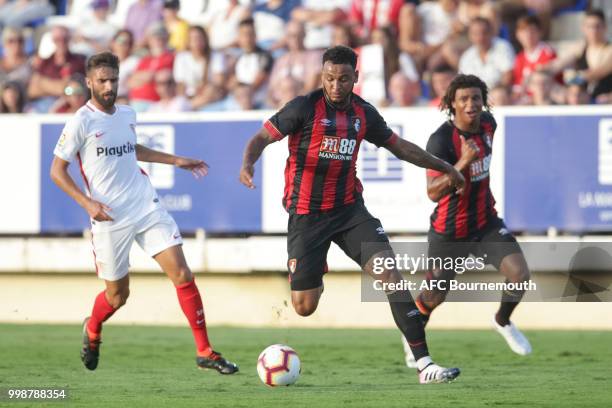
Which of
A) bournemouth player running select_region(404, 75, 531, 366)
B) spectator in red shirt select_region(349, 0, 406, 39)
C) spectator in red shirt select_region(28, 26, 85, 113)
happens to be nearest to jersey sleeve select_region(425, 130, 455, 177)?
bournemouth player running select_region(404, 75, 531, 366)

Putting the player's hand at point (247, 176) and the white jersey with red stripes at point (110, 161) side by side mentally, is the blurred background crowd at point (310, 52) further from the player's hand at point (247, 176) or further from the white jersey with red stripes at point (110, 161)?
the player's hand at point (247, 176)

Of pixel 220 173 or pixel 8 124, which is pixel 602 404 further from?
pixel 8 124

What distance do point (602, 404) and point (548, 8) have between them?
9604 mm

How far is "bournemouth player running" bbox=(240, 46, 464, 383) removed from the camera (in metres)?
9.23

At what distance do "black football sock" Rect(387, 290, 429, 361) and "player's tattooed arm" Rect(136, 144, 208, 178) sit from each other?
2111 mm

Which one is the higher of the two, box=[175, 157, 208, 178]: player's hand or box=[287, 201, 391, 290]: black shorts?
box=[175, 157, 208, 178]: player's hand

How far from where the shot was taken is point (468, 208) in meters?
11.0

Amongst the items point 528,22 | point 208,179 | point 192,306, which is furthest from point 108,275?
point 528,22

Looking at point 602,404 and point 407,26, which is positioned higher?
point 407,26

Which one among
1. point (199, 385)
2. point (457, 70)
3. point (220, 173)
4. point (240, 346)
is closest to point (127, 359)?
point (240, 346)

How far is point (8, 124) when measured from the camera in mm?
15969

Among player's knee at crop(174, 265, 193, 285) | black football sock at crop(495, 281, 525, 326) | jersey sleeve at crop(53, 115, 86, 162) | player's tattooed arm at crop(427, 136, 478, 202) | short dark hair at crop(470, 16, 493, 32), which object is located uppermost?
short dark hair at crop(470, 16, 493, 32)

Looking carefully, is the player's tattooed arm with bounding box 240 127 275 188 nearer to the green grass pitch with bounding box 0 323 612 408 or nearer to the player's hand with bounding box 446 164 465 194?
the player's hand with bounding box 446 164 465 194

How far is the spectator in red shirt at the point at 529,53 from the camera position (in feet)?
51.8
